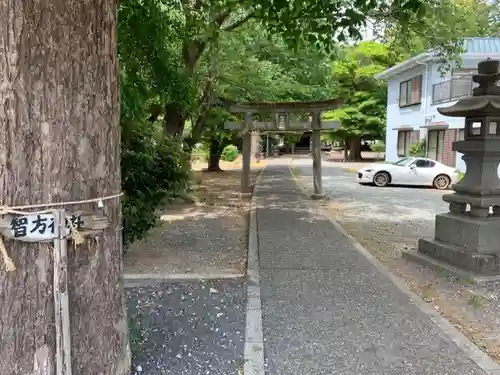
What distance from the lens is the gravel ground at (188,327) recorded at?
10.2 ft

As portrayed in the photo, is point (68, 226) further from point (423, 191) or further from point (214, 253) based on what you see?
point (423, 191)

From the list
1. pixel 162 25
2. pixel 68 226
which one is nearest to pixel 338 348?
pixel 68 226

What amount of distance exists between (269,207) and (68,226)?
9124mm

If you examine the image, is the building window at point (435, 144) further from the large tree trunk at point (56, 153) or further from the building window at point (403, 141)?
the large tree trunk at point (56, 153)

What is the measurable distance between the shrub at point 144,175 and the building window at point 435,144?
17.2 m

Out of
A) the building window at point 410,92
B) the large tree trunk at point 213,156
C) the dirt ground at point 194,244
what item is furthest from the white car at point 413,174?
the large tree trunk at point 213,156

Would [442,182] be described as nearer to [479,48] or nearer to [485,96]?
[479,48]

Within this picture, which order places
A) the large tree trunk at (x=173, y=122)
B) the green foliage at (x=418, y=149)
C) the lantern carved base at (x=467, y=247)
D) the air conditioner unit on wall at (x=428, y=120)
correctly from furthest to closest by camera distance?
1. the green foliage at (x=418, y=149)
2. the air conditioner unit on wall at (x=428, y=120)
3. the large tree trunk at (x=173, y=122)
4. the lantern carved base at (x=467, y=247)

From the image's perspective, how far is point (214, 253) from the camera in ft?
21.7

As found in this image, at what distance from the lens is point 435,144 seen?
20.9m

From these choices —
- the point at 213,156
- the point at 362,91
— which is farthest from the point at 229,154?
the point at 362,91

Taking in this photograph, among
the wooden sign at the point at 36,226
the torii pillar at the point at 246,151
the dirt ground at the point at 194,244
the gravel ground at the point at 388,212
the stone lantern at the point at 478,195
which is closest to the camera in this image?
the wooden sign at the point at 36,226

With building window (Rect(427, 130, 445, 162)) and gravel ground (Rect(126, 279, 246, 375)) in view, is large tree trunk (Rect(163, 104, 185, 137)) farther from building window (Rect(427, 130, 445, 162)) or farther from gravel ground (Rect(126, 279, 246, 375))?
building window (Rect(427, 130, 445, 162))

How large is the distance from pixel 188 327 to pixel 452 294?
2.98m
